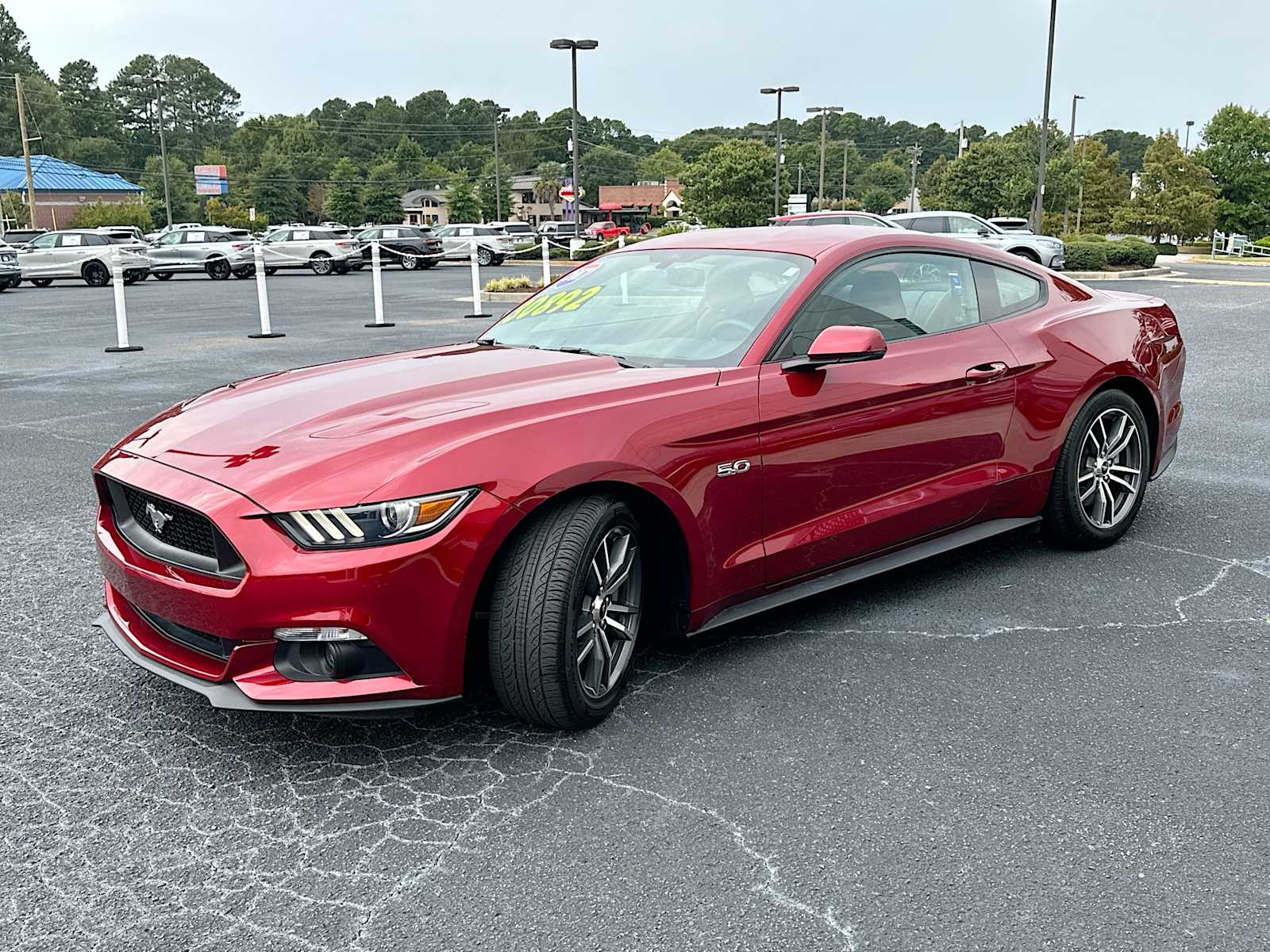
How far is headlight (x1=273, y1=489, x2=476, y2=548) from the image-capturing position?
3.02 meters

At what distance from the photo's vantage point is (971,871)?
2742 mm

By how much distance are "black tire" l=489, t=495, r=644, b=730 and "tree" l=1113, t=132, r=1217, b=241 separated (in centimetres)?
6278

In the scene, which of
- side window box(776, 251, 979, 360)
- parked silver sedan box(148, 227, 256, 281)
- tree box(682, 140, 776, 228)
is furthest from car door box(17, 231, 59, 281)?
tree box(682, 140, 776, 228)

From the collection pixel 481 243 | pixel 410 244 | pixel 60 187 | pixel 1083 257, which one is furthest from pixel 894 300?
pixel 60 187

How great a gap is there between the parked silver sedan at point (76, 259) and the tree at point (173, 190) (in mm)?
51784

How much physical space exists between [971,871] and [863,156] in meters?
170

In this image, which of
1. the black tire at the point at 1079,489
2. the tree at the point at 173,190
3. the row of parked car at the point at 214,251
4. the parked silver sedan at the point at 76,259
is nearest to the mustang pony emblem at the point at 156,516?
the black tire at the point at 1079,489

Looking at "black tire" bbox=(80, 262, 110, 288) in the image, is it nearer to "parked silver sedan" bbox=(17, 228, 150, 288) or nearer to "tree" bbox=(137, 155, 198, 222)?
"parked silver sedan" bbox=(17, 228, 150, 288)

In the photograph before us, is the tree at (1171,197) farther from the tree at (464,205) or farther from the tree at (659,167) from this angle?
the tree at (659,167)

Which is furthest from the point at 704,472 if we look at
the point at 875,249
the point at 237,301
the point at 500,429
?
the point at 237,301

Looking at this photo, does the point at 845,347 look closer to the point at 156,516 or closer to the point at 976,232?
the point at 156,516

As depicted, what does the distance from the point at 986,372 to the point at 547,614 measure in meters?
2.37

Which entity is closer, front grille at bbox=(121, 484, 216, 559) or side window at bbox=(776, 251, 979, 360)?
front grille at bbox=(121, 484, 216, 559)

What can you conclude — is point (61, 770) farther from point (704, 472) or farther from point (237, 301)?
point (237, 301)
